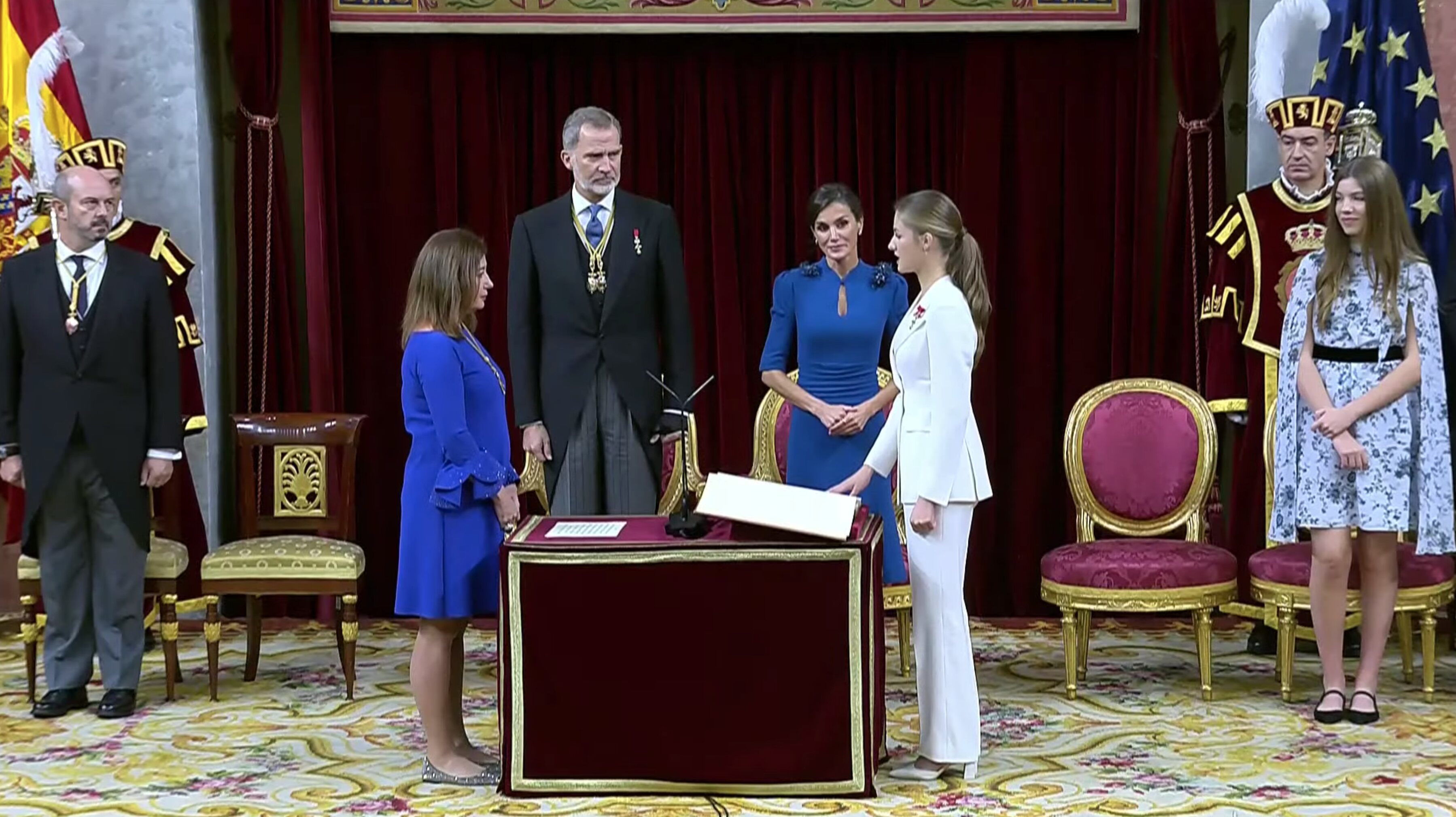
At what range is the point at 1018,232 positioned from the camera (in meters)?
6.53

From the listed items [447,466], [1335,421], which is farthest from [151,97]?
[1335,421]

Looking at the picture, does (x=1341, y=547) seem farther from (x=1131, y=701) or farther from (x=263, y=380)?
(x=263, y=380)

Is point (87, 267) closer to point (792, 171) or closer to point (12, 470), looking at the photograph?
point (12, 470)

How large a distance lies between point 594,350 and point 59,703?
2.01m

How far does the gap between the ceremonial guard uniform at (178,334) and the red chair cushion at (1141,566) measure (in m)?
2.95

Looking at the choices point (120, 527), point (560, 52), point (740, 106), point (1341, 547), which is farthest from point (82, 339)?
point (1341, 547)

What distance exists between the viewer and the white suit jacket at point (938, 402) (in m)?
4.04

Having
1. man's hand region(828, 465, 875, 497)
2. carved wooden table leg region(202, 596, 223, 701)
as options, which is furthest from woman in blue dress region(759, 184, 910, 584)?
carved wooden table leg region(202, 596, 223, 701)

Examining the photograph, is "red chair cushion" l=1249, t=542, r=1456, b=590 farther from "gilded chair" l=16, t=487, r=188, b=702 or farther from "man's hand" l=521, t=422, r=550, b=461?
"gilded chair" l=16, t=487, r=188, b=702

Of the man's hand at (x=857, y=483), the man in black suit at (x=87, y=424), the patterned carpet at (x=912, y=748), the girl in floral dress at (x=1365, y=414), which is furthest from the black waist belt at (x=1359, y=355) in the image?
the man in black suit at (x=87, y=424)

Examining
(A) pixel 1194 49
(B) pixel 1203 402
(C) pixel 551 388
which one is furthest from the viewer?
(A) pixel 1194 49

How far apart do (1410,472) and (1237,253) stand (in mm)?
1204

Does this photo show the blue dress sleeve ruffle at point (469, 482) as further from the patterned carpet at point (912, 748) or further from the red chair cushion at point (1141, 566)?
the red chair cushion at point (1141, 566)

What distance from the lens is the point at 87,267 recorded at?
5.12 m
